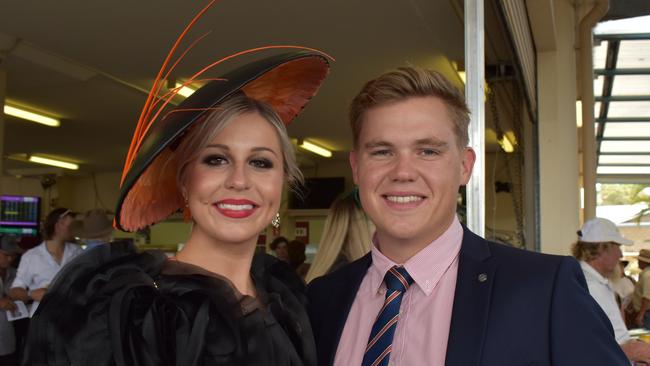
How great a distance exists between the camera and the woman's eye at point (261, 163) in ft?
5.35

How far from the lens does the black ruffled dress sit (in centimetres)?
134

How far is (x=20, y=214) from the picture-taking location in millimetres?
9141

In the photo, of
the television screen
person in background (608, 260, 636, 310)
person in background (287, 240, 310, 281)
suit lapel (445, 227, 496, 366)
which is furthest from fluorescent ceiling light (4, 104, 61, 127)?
suit lapel (445, 227, 496, 366)

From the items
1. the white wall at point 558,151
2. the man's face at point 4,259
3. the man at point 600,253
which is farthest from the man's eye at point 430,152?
the man's face at point 4,259

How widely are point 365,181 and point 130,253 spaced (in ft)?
1.82

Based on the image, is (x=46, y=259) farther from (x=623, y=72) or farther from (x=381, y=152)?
(x=623, y=72)

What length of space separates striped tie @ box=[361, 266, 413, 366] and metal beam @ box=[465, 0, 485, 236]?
2.32ft

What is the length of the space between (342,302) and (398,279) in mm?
210

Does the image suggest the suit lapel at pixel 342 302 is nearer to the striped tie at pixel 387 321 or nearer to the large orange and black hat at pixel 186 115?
the striped tie at pixel 387 321

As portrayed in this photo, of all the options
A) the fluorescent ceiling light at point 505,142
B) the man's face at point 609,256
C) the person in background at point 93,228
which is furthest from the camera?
the fluorescent ceiling light at point 505,142

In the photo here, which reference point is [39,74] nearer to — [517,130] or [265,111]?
[517,130]

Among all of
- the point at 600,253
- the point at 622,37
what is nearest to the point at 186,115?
the point at 600,253

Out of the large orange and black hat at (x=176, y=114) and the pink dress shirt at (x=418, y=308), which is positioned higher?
the large orange and black hat at (x=176, y=114)

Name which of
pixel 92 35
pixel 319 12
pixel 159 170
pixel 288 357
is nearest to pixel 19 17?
pixel 92 35
